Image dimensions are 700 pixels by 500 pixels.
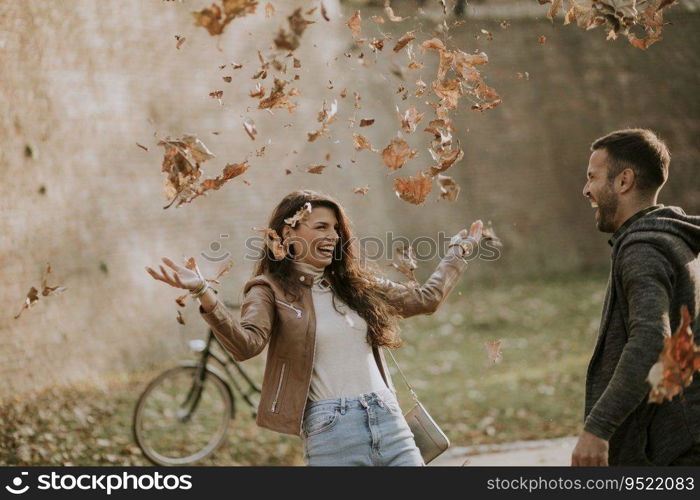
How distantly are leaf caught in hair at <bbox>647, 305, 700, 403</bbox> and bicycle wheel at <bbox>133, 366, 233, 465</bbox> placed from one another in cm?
476

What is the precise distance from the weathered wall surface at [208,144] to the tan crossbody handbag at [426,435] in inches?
70.1

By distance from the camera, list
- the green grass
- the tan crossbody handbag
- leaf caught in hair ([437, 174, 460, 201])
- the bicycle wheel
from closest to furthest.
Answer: the tan crossbody handbag → leaf caught in hair ([437, 174, 460, 201]) → the bicycle wheel → the green grass

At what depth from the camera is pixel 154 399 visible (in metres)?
7.35

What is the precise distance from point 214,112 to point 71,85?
2468mm

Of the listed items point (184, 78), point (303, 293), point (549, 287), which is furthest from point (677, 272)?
point (549, 287)

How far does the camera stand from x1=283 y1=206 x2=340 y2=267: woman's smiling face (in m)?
3.62

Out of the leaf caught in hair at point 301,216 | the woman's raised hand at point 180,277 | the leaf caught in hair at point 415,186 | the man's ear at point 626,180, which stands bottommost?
the woman's raised hand at point 180,277

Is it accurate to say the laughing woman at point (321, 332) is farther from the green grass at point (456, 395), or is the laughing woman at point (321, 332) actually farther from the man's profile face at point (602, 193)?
the green grass at point (456, 395)

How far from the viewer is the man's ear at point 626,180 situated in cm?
326

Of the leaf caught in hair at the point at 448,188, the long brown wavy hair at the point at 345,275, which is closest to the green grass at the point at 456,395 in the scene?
the leaf caught in hair at the point at 448,188

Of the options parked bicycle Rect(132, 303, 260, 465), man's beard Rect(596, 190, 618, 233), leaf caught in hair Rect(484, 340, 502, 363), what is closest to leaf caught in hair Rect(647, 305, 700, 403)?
man's beard Rect(596, 190, 618, 233)

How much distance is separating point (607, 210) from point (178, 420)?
16.2 feet

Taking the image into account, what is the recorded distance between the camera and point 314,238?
364 cm

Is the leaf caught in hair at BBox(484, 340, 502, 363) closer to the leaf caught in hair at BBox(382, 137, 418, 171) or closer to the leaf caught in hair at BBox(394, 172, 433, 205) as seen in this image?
the leaf caught in hair at BBox(394, 172, 433, 205)
